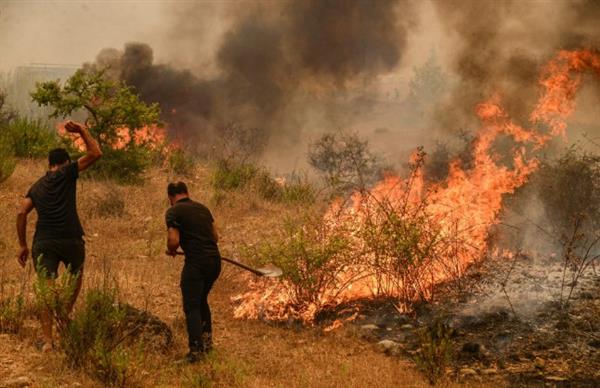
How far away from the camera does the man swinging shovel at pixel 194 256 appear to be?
531cm

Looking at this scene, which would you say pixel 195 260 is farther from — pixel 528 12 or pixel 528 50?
pixel 528 12

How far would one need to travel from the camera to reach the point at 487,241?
9570mm

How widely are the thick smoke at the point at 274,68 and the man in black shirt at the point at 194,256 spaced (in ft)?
46.7

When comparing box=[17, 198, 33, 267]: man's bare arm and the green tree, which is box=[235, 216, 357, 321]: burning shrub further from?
the green tree

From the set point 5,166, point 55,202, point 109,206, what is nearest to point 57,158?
point 55,202

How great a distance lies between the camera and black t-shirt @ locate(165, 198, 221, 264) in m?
5.36

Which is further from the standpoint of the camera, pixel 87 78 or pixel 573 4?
pixel 87 78

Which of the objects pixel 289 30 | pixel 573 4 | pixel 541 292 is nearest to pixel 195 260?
pixel 541 292

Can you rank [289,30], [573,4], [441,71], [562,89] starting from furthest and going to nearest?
1. [441,71]
2. [289,30]
3. [573,4]
4. [562,89]

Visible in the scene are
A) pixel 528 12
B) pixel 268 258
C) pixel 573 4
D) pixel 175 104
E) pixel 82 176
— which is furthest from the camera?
pixel 175 104

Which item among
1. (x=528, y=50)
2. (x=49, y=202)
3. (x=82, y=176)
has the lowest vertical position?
(x=49, y=202)

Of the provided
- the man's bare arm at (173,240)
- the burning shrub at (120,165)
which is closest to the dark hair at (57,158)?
the man's bare arm at (173,240)

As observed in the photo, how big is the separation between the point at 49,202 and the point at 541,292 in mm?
5860

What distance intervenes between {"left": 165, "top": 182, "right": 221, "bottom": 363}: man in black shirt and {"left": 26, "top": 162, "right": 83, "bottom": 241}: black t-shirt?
2.94 ft
